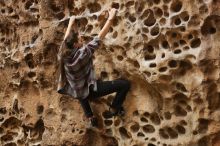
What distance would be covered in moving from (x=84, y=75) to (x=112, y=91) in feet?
0.82

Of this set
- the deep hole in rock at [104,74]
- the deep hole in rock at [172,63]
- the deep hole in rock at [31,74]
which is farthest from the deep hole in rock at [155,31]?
the deep hole in rock at [31,74]

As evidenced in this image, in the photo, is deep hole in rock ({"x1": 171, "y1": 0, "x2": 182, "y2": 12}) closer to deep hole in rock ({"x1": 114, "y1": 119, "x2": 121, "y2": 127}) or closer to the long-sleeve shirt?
the long-sleeve shirt

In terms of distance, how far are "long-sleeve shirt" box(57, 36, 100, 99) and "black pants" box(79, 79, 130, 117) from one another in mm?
70

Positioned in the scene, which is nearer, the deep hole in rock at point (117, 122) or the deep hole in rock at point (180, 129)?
the deep hole in rock at point (180, 129)

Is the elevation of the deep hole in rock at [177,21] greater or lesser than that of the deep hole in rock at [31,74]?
greater

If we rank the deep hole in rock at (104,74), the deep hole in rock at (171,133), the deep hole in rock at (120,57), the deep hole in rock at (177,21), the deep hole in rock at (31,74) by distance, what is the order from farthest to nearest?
the deep hole in rock at (31,74), the deep hole in rock at (104,74), the deep hole in rock at (120,57), the deep hole in rock at (171,133), the deep hole in rock at (177,21)

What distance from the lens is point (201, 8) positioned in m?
3.81

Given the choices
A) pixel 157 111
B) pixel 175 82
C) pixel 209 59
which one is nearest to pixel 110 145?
pixel 157 111

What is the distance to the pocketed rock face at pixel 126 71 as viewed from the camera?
386cm

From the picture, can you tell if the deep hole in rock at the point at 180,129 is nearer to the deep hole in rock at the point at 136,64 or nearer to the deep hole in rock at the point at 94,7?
the deep hole in rock at the point at 136,64

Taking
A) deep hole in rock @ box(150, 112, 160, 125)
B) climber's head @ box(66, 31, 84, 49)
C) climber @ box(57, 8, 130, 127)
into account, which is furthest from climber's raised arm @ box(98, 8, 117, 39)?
deep hole in rock @ box(150, 112, 160, 125)

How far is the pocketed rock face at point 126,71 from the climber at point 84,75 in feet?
0.64

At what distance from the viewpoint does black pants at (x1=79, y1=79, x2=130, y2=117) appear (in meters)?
3.97

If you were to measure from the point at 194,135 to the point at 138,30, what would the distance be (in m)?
0.89
